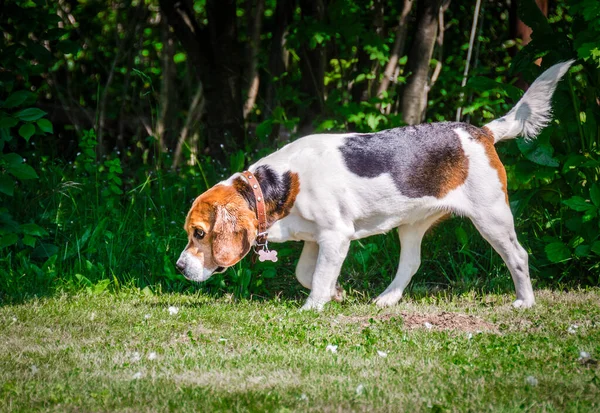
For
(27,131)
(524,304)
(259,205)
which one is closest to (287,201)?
(259,205)

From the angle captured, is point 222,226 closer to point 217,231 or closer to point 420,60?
point 217,231

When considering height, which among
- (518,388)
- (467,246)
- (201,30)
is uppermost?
(201,30)

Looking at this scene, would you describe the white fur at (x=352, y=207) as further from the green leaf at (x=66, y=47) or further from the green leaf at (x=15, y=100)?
the green leaf at (x=66, y=47)

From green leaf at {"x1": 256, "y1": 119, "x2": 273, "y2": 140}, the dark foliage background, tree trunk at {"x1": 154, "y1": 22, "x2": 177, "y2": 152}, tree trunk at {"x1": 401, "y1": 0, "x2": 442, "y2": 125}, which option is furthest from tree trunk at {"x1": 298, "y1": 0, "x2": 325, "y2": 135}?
tree trunk at {"x1": 154, "y1": 22, "x2": 177, "y2": 152}

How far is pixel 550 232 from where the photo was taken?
6.93 m

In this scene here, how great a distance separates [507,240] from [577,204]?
751mm

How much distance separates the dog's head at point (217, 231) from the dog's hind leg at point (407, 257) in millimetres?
1213

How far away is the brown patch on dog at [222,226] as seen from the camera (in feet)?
18.2

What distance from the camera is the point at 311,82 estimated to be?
922cm

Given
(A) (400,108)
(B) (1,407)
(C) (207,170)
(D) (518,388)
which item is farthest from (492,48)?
(B) (1,407)

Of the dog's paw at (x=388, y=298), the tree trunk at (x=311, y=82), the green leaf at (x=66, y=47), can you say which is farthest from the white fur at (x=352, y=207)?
the tree trunk at (x=311, y=82)

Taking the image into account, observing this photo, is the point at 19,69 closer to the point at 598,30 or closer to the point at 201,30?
the point at 201,30

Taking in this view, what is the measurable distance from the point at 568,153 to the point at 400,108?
2.37 m

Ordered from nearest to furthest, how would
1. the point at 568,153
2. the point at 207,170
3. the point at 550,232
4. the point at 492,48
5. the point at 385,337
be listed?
1. the point at 385,337
2. the point at 568,153
3. the point at 550,232
4. the point at 207,170
5. the point at 492,48
